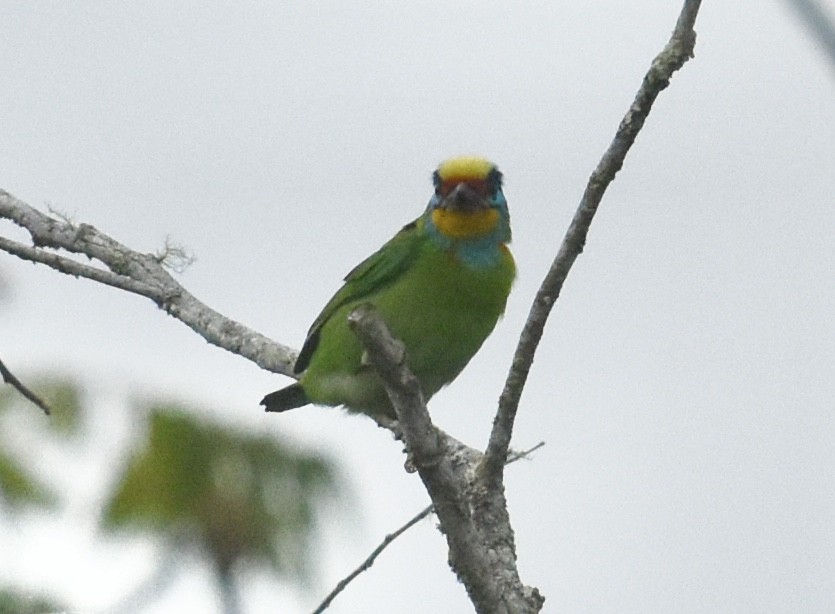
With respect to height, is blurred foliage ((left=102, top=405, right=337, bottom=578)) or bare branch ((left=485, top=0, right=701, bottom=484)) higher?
blurred foliage ((left=102, top=405, right=337, bottom=578))

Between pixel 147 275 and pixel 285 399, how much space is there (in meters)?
0.81

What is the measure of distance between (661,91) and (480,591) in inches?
50.8

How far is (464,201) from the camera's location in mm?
5375

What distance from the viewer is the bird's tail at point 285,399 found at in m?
5.59

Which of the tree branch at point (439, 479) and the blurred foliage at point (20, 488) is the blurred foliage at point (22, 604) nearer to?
the blurred foliage at point (20, 488)

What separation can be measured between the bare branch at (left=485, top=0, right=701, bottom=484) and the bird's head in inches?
75.0

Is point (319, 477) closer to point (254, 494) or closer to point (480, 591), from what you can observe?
point (254, 494)

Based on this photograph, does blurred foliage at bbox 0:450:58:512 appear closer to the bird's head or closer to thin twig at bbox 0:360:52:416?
thin twig at bbox 0:360:52:416

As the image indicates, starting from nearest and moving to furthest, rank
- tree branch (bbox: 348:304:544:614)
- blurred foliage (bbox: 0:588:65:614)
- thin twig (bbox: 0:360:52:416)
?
tree branch (bbox: 348:304:544:614), blurred foliage (bbox: 0:588:65:614), thin twig (bbox: 0:360:52:416)

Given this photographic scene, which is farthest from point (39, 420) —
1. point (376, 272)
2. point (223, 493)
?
point (376, 272)

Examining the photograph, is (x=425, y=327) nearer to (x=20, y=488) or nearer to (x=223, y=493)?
(x=223, y=493)

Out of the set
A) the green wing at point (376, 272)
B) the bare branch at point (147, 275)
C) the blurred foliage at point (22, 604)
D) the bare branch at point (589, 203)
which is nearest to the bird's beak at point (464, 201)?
the green wing at point (376, 272)

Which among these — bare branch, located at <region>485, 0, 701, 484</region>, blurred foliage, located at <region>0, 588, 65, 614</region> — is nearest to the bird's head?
bare branch, located at <region>485, 0, 701, 484</region>

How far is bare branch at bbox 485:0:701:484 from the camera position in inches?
125
